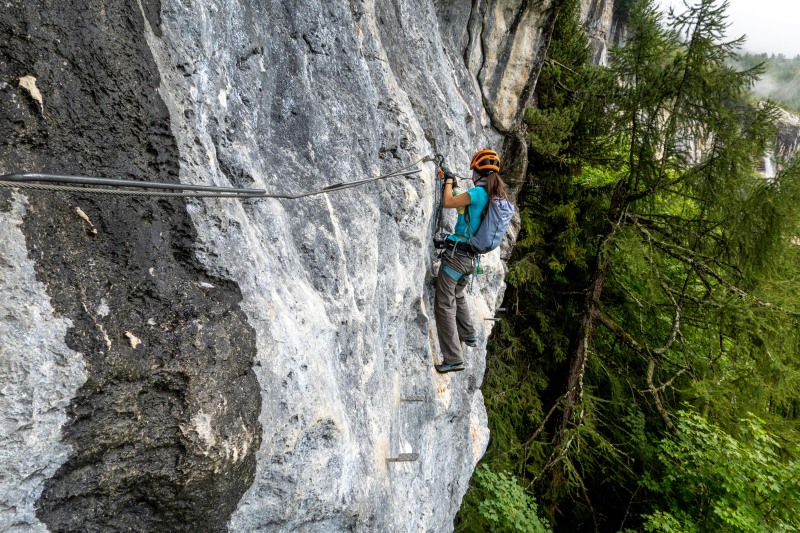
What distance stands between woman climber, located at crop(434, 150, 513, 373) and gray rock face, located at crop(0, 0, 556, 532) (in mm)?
882

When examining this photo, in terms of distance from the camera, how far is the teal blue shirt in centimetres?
511

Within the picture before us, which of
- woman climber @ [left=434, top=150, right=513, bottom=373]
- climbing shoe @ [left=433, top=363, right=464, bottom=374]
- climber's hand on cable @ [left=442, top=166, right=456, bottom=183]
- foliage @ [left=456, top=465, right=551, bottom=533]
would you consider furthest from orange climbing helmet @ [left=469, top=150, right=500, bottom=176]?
foliage @ [left=456, top=465, right=551, bottom=533]

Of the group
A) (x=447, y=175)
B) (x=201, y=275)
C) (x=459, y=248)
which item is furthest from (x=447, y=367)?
(x=201, y=275)

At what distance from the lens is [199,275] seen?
2410mm

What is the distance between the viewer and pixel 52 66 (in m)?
2.02

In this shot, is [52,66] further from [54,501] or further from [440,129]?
[440,129]

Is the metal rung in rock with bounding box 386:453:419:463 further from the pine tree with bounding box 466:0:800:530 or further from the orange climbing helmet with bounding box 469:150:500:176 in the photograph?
the pine tree with bounding box 466:0:800:530

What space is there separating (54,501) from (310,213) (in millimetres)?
2129

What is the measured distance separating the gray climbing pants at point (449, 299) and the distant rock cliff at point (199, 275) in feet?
3.26

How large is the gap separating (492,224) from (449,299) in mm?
1001

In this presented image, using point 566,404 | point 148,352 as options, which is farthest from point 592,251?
point 148,352

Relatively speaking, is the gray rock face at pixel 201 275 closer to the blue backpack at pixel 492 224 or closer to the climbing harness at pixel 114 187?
the climbing harness at pixel 114 187

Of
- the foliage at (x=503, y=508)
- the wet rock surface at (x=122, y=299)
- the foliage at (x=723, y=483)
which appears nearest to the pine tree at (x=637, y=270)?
the foliage at (x=723, y=483)

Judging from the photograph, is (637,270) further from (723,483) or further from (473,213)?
(473,213)
